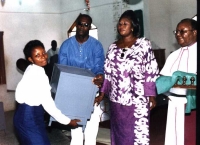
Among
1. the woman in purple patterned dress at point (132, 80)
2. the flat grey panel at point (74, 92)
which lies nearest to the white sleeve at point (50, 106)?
the flat grey panel at point (74, 92)

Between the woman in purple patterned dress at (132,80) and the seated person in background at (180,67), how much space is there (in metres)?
0.16

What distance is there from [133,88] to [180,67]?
42 cm

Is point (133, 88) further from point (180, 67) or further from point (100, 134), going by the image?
point (100, 134)

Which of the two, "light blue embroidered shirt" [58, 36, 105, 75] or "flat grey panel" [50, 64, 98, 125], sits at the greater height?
"light blue embroidered shirt" [58, 36, 105, 75]

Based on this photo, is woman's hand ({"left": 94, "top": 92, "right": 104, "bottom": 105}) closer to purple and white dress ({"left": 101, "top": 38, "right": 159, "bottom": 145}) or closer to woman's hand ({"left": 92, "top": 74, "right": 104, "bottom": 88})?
woman's hand ({"left": 92, "top": 74, "right": 104, "bottom": 88})

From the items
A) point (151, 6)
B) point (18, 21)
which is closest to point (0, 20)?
point (18, 21)

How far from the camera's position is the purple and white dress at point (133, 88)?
2361 mm

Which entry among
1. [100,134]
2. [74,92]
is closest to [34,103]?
[74,92]

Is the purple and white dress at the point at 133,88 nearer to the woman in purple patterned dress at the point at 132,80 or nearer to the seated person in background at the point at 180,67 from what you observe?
the woman in purple patterned dress at the point at 132,80

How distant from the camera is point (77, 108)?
265cm

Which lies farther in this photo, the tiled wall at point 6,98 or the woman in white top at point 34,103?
the tiled wall at point 6,98

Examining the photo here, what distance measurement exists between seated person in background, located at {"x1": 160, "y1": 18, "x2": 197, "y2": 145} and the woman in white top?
90cm

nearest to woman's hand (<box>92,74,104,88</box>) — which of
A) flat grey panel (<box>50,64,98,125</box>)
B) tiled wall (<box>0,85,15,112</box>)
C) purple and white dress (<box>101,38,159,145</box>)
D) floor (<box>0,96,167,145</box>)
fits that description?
flat grey panel (<box>50,64,98,125</box>)

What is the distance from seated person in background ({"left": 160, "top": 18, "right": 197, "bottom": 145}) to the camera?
218cm
